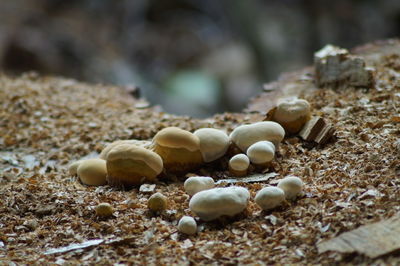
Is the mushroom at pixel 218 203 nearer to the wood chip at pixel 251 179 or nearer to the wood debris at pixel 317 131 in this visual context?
the wood chip at pixel 251 179

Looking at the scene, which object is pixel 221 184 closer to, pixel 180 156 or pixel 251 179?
pixel 251 179

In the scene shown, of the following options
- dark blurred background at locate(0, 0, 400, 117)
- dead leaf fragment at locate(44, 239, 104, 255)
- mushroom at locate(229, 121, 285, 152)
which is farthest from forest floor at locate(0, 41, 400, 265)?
dark blurred background at locate(0, 0, 400, 117)

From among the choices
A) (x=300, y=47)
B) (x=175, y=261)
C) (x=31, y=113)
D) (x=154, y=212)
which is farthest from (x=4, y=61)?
(x=300, y=47)

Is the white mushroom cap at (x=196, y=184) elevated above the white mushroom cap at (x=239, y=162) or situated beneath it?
situated beneath

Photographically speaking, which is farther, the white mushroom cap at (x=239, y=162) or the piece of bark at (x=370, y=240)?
the white mushroom cap at (x=239, y=162)

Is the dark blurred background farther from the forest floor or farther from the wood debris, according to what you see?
the wood debris

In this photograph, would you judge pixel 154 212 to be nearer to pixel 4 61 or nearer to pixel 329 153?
pixel 329 153

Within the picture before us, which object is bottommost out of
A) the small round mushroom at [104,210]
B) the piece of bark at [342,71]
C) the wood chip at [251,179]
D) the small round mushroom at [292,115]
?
the small round mushroom at [104,210]

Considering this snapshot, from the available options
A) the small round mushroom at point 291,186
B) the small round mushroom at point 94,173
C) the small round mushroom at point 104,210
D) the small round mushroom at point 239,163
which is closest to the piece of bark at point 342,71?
the small round mushroom at point 239,163
